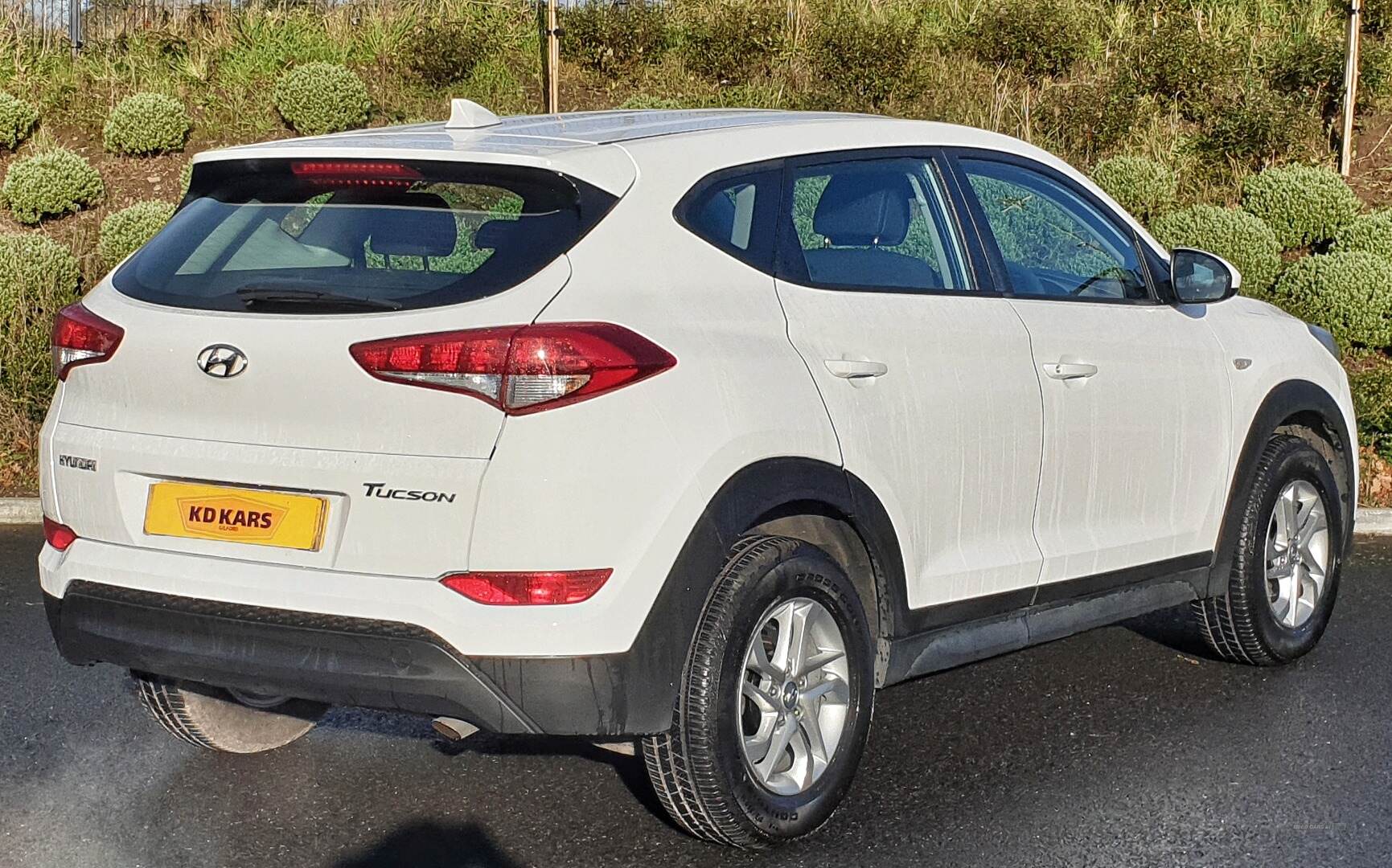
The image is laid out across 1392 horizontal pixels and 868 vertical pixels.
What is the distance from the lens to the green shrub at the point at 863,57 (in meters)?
16.6

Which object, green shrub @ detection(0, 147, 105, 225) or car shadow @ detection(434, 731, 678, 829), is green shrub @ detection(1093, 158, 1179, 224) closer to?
green shrub @ detection(0, 147, 105, 225)

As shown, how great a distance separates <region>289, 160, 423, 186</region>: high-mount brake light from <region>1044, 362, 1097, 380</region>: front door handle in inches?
80.1

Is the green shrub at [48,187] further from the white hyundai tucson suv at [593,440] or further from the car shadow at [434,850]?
the car shadow at [434,850]

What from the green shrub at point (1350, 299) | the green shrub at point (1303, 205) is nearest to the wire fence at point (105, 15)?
the green shrub at point (1303, 205)

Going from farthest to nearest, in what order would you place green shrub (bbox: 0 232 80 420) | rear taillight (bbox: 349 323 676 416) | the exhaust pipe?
1. green shrub (bbox: 0 232 80 420)
2. the exhaust pipe
3. rear taillight (bbox: 349 323 676 416)

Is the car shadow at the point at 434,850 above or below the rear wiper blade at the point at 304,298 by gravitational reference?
below

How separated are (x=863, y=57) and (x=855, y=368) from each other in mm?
12648

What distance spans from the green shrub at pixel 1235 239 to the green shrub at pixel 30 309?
8.03m

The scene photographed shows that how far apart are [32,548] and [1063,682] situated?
5.34m

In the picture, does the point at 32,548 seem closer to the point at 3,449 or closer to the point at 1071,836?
the point at 3,449

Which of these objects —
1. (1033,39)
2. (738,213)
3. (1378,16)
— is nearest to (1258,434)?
(738,213)

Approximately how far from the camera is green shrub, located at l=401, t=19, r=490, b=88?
17.6 metres

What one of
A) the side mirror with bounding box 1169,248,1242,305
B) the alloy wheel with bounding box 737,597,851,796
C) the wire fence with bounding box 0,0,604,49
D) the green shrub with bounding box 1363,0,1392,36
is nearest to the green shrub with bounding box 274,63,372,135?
the wire fence with bounding box 0,0,604,49

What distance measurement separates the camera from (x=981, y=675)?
254 inches
